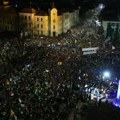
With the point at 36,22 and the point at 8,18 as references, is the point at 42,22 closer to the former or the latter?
the point at 36,22

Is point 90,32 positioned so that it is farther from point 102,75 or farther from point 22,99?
point 22,99

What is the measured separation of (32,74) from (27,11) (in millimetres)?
→ 28968

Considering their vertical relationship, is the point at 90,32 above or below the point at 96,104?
above

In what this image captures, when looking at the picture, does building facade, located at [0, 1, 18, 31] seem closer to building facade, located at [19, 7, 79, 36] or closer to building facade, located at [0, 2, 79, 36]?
building facade, located at [0, 2, 79, 36]

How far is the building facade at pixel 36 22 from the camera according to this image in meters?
57.3

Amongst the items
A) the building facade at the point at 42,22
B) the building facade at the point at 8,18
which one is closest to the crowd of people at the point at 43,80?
the building facade at the point at 42,22

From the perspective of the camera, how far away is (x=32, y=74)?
31375 millimetres

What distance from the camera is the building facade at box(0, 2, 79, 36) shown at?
188 feet

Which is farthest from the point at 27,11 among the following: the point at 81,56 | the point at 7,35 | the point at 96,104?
the point at 96,104

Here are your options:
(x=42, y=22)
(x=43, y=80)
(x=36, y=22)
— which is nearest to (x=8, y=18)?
(x=36, y=22)

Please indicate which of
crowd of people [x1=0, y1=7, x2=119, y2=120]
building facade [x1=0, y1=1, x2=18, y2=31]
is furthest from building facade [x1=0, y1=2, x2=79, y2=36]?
crowd of people [x1=0, y1=7, x2=119, y2=120]

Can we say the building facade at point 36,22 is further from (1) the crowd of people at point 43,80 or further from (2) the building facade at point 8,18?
(1) the crowd of people at point 43,80

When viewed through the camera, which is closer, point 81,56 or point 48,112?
point 48,112

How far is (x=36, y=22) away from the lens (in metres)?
58.2
